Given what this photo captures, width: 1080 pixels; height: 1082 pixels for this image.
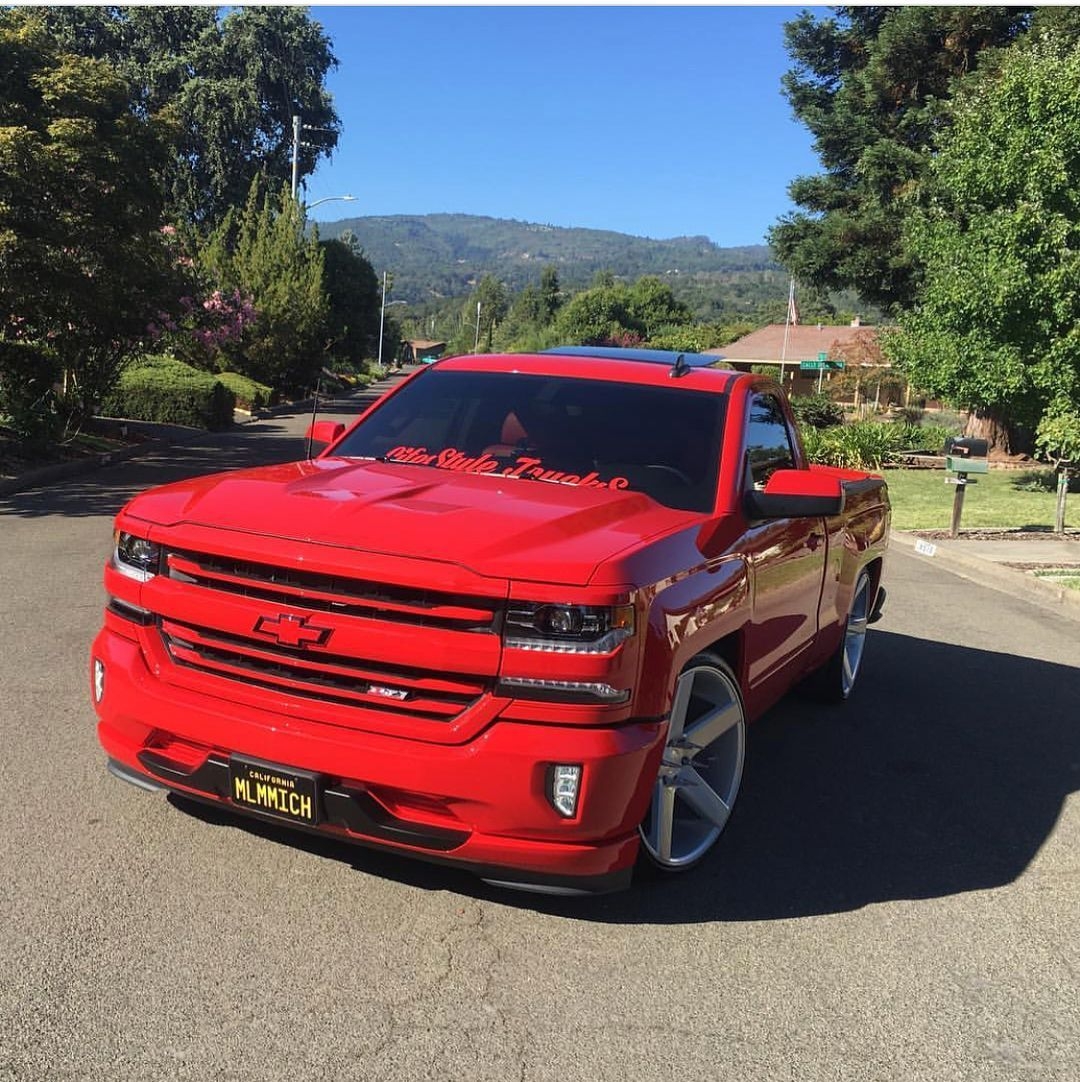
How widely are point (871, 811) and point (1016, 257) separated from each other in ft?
46.6

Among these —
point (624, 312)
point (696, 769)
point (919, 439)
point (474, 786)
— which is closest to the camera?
point (474, 786)

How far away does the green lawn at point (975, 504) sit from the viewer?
16703mm

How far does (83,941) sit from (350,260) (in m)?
60.6

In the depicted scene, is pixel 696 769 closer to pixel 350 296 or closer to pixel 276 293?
pixel 276 293

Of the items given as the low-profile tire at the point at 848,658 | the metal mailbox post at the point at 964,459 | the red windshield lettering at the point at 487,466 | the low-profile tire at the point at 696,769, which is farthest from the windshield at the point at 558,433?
the metal mailbox post at the point at 964,459

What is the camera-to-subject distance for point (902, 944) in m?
3.53

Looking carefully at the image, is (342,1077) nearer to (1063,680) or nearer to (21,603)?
(21,603)

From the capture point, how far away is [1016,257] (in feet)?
53.7

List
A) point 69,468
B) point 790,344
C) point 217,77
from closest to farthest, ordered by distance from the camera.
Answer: point 69,468, point 217,77, point 790,344

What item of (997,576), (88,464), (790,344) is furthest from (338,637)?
(790,344)

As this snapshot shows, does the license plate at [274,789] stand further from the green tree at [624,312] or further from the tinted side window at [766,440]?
the green tree at [624,312]

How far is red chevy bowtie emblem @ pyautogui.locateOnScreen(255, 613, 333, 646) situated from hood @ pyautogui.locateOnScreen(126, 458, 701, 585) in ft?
0.82

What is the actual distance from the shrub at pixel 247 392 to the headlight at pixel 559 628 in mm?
30396

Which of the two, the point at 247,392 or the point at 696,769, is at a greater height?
the point at 696,769
